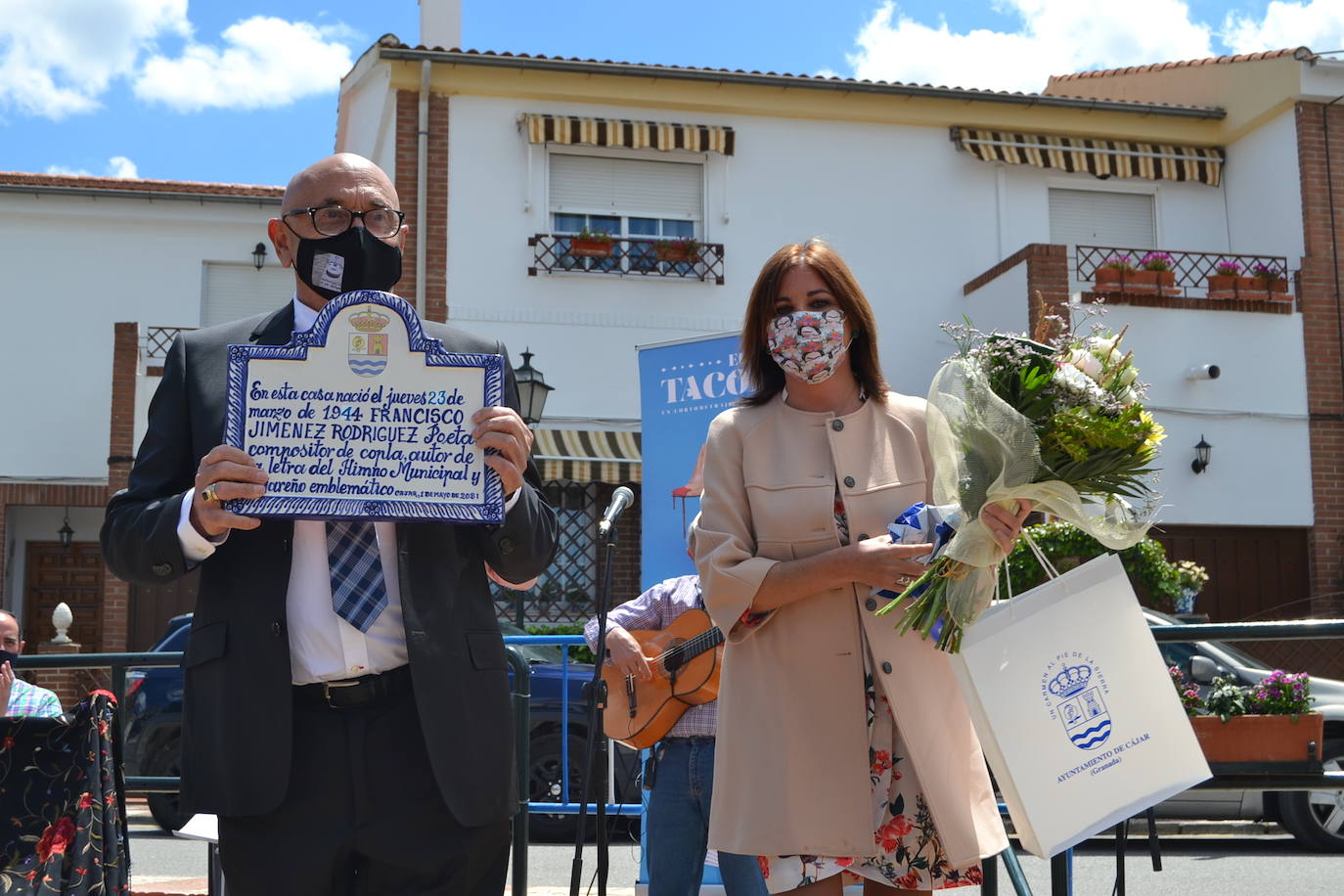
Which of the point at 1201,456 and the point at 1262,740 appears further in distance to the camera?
the point at 1201,456

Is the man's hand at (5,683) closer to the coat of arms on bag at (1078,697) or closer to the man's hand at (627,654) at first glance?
the man's hand at (627,654)

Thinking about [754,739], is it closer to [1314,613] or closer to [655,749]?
[655,749]

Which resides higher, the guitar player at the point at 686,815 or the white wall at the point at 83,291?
the white wall at the point at 83,291

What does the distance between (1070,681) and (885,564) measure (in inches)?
19.0

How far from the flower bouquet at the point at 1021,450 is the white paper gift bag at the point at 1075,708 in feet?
0.37

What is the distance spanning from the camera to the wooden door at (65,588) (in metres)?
19.7

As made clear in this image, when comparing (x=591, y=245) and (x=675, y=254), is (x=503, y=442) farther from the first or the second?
(x=675, y=254)

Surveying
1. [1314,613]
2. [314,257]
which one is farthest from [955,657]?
[1314,613]

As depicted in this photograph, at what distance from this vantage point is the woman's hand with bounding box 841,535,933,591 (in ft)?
9.87

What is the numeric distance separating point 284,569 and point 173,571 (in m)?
0.21

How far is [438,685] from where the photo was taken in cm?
260

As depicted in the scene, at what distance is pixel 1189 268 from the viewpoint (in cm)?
1752

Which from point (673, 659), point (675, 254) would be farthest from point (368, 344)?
point (675, 254)

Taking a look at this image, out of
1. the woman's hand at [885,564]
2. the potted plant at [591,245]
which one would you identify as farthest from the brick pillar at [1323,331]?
the woman's hand at [885,564]
